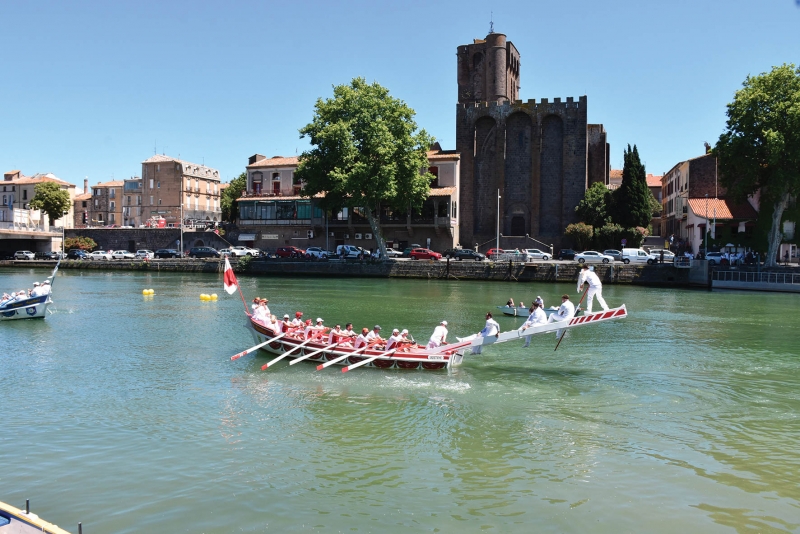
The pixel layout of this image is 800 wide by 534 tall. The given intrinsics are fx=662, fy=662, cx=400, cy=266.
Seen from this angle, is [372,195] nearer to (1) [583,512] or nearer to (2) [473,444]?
(2) [473,444]

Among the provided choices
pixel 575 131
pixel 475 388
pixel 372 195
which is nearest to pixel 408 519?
pixel 475 388

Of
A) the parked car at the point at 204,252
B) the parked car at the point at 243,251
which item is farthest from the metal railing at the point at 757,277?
the parked car at the point at 204,252

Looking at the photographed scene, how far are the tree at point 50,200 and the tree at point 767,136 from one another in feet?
277

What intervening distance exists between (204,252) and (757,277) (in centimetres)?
5890

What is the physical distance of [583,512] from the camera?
12031 millimetres

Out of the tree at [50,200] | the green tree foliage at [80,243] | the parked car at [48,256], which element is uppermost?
the tree at [50,200]

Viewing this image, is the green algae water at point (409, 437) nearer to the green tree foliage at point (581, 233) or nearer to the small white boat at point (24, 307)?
the small white boat at point (24, 307)

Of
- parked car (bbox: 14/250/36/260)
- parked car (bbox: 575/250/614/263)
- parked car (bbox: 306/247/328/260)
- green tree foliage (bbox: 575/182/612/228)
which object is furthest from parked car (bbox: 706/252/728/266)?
parked car (bbox: 14/250/36/260)

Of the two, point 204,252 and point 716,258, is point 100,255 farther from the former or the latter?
point 716,258

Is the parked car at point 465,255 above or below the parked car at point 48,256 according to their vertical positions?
above

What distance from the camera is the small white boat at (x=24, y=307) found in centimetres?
3600

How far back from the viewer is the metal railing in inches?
2021

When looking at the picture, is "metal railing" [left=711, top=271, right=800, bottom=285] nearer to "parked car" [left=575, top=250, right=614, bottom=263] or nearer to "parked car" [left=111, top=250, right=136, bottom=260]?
"parked car" [left=575, top=250, right=614, bottom=263]

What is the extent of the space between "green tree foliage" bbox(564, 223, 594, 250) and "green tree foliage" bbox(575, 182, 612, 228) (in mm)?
1353
